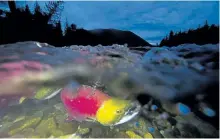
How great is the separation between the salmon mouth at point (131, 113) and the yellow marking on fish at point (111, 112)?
0.04 metres

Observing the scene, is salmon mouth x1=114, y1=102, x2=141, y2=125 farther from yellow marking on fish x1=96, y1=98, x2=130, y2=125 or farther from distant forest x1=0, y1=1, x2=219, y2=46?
distant forest x1=0, y1=1, x2=219, y2=46

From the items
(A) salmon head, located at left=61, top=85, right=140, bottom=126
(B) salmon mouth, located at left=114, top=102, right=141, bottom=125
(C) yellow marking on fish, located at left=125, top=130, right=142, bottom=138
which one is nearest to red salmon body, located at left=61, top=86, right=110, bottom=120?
(A) salmon head, located at left=61, top=85, right=140, bottom=126

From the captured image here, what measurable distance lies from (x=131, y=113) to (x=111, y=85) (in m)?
0.29

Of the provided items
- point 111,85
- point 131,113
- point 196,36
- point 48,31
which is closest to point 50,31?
point 48,31

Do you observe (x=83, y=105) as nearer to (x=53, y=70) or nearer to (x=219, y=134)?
(x=53, y=70)

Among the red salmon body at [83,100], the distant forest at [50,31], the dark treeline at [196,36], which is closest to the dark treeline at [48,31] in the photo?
the distant forest at [50,31]

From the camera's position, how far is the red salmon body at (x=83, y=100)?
1.76 m

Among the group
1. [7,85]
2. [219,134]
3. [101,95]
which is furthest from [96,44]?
[219,134]

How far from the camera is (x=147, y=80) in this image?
1.90 m

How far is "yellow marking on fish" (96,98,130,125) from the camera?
67.1 inches

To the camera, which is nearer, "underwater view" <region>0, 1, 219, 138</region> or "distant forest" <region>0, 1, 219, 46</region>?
"underwater view" <region>0, 1, 219, 138</region>

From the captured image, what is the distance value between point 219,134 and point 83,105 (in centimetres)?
105

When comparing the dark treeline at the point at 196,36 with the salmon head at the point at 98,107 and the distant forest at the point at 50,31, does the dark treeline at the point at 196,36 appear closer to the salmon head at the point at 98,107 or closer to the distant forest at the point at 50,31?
the distant forest at the point at 50,31

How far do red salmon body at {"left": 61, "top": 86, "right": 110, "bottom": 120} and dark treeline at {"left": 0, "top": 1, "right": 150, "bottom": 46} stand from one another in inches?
22.7
